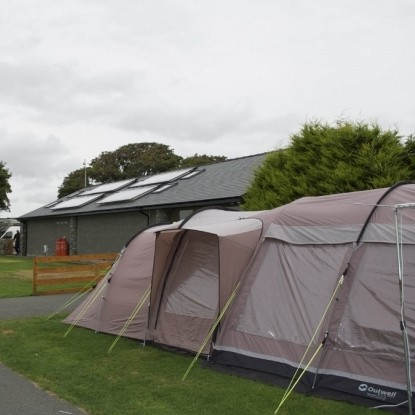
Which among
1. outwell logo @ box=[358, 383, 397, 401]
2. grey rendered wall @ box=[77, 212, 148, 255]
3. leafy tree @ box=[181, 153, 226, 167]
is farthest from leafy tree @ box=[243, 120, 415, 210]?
leafy tree @ box=[181, 153, 226, 167]

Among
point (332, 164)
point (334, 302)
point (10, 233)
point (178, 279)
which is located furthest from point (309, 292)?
point (10, 233)

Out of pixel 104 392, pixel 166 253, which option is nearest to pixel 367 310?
pixel 104 392

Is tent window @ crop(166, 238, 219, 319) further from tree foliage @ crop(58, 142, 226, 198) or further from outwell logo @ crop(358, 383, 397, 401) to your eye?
tree foliage @ crop(58, 142, 226, 198)

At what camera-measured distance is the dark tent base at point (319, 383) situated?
17.4ft

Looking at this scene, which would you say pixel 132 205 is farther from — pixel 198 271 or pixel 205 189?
pixel 198 271

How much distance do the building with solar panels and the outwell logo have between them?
13454mm

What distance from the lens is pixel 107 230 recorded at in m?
27.8

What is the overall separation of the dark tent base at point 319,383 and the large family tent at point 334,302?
0.03 feet

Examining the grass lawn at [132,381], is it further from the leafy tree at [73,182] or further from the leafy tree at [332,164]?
the leafy tree at [73,182]

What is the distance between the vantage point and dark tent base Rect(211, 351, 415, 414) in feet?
17.4

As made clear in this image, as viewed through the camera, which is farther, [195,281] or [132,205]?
[132,205]

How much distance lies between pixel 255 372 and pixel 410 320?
77.2 inches

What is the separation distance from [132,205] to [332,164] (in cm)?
1504

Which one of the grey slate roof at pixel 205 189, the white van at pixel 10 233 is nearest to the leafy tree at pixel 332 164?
the grey slate roof at pixel 205 189
